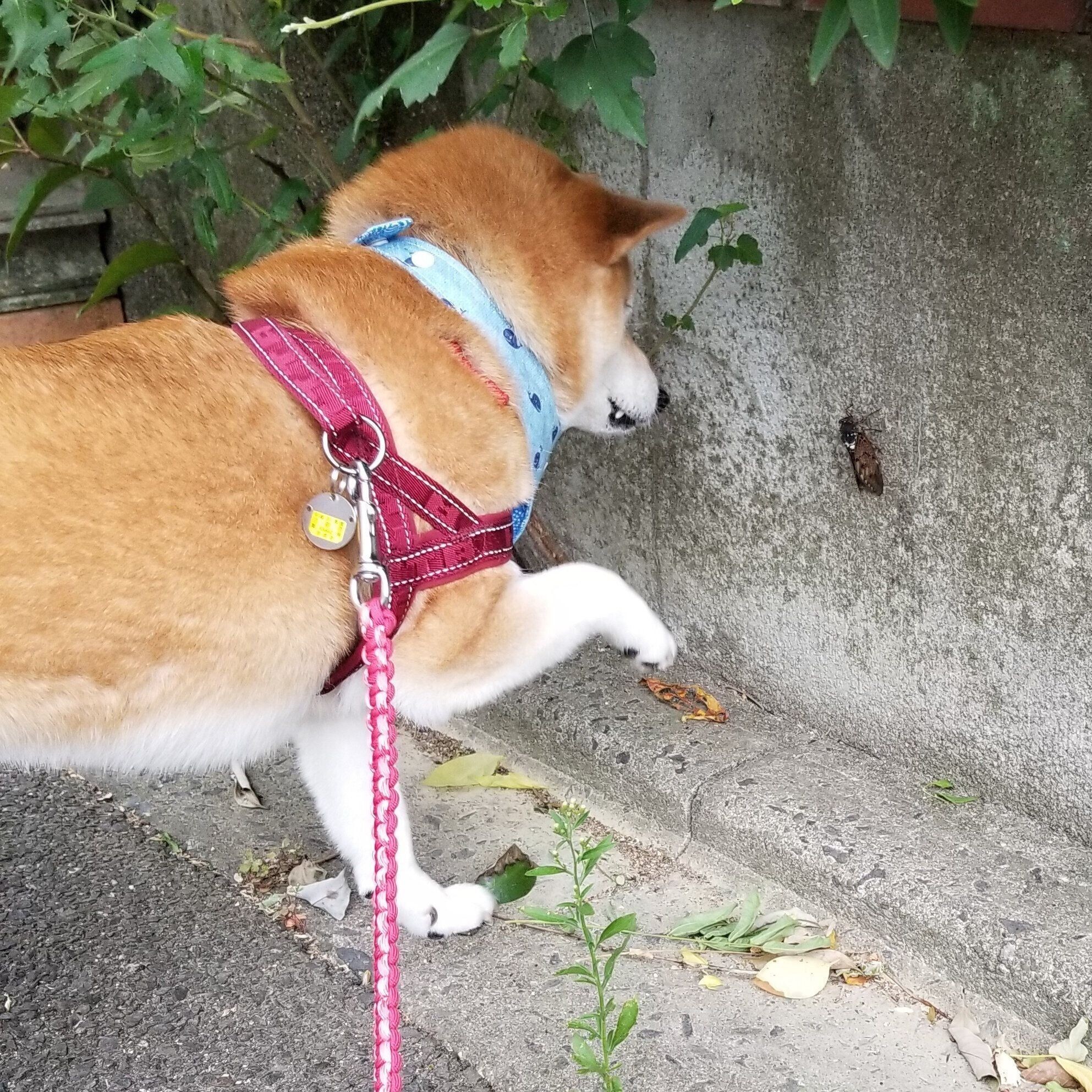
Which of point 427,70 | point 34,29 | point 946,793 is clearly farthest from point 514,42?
point 946,793

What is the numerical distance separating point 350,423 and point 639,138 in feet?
2.30

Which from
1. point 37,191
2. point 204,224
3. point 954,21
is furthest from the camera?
point 37,191

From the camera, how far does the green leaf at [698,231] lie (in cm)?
244

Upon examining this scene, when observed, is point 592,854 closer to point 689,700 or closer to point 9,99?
point 689,700

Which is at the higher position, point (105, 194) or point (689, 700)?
point (105, 194)

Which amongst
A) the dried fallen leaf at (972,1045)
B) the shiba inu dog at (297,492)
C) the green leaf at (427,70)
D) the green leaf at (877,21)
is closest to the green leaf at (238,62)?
the shiba inu dog at (297,492)

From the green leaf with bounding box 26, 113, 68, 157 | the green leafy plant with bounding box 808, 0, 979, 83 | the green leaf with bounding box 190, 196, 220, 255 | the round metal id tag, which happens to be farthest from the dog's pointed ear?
the green leaf with bounding box 26, 113, 68, 157

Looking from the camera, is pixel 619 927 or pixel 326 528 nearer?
pixel 619 927

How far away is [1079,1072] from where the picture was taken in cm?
192

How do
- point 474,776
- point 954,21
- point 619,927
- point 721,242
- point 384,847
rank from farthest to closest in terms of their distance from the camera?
1. point 474,776
2. point 721,242
3. point 954,21
4. point 619,927
5. point 384,847

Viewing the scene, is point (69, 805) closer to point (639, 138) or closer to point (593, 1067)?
point (593, 1067)

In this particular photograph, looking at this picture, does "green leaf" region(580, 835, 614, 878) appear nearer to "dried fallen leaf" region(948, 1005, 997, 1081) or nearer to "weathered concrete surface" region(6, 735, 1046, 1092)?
"weathered concrete surface" region(6, 735, 1046, 1092)

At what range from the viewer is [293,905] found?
258 centimetres

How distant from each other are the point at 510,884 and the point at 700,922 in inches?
15.9
